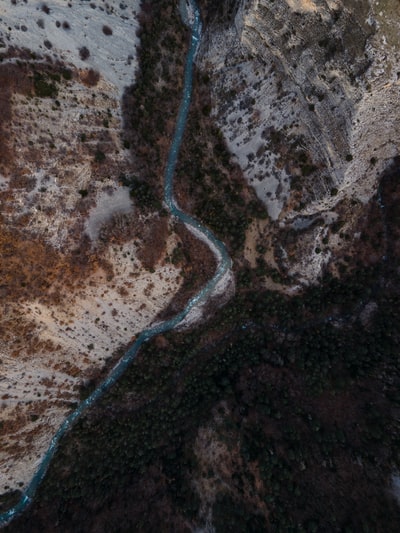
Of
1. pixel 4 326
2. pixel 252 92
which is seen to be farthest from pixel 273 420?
pixel 252 92

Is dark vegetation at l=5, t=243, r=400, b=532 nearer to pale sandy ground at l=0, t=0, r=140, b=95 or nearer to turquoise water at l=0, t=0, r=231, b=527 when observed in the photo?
turquoise water at l=0, t=0, r=231, b=527

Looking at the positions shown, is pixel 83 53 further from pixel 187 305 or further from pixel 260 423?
pixel 260 423

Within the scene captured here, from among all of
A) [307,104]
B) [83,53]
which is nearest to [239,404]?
[307,104]

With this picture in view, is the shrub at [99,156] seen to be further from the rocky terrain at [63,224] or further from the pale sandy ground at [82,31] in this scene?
the pale sandy ground at [82,31]

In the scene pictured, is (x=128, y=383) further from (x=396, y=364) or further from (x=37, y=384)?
(x=396, y=364)

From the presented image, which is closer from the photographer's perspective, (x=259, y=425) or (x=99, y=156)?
(x=99, y=156)

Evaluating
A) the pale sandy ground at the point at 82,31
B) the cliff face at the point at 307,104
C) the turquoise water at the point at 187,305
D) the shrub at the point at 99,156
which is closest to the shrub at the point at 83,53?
the pale sandy ground at the point at 82,31
